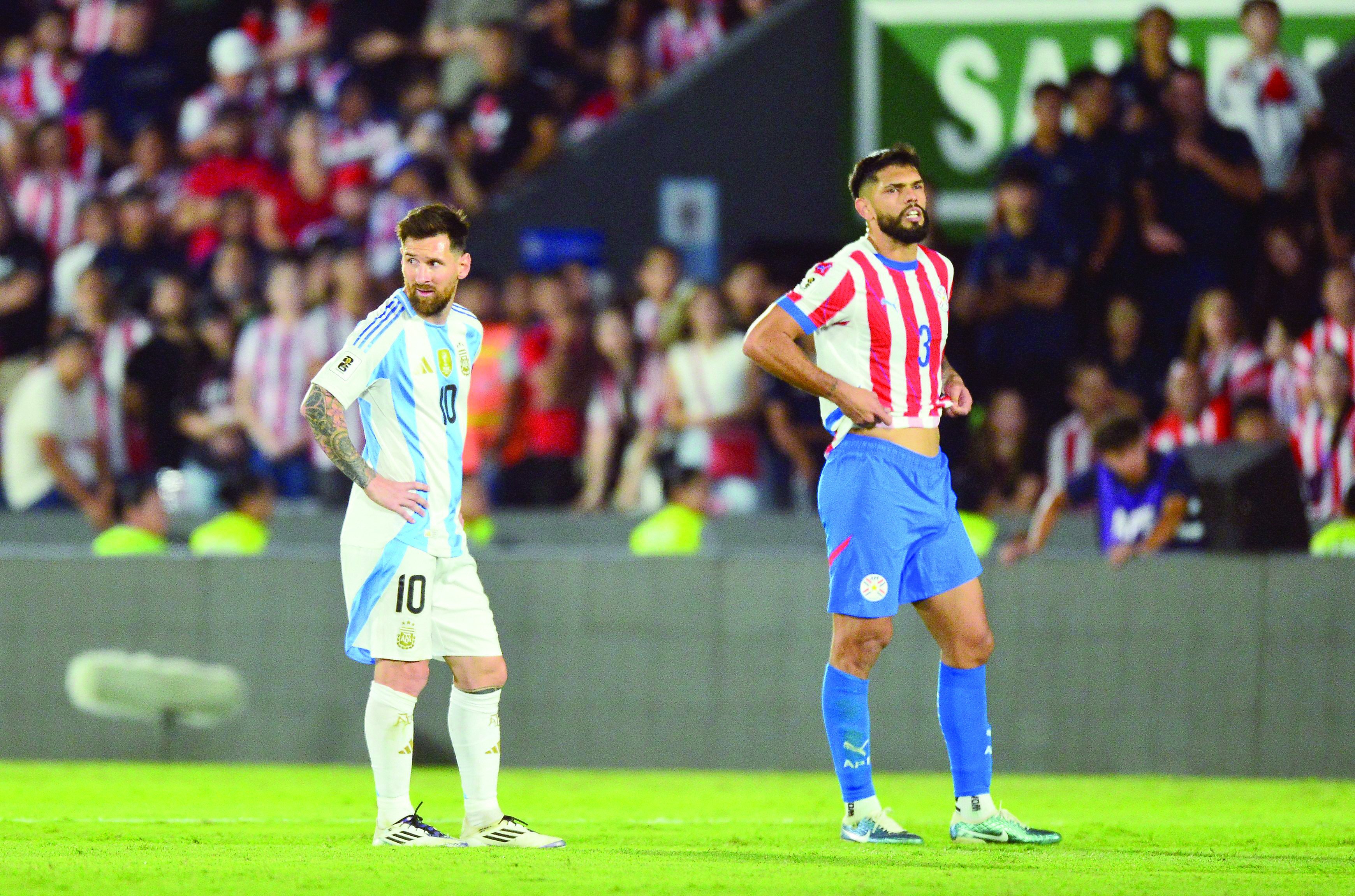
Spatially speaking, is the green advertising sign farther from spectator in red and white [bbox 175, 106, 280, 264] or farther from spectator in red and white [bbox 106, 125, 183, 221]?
spectator in red and white [bbox 106, 125, 183, 221]

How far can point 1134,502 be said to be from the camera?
9.62m

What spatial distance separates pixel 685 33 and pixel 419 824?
8.98 metres

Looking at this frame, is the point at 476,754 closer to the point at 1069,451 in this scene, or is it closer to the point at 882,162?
the point at 882,162

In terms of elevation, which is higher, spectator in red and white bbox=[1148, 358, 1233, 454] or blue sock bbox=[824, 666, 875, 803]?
spectator in red and white bbox=[1148, 358, 1233, 454]

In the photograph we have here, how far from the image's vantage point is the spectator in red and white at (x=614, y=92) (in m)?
14.0

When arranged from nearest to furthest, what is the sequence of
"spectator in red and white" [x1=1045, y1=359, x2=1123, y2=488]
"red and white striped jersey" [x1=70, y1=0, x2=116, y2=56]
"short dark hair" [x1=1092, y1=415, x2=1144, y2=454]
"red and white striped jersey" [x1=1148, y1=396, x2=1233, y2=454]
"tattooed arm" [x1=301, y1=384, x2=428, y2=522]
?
"tattooed arm" [x1=301, y1=384, x2=428, y2=522] < "short dark hair" [x1=1092, y1=415, x2=1144, y2=454] < "red and white striped jersey" [x1=1148, y1=396, x2=1233, y2=454] < "spectator in red and white" [x1=1045, y1=359, x2=1123, y2=488] < "red and white striped jersey" [x1=70, y1=0, x2=116, y2=56]

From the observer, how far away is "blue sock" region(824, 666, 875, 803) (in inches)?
244

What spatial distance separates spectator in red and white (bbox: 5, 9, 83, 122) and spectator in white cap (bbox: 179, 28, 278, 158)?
1052mm

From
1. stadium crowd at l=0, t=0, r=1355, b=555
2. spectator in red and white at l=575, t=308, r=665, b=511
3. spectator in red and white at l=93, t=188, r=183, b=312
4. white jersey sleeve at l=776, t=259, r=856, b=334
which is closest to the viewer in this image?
white jersey sleeve at l=776, t=259, r=856, b=334

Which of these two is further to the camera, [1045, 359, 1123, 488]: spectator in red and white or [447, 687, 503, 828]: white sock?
[1045, 359, 1123, 488]: spectator in red and white

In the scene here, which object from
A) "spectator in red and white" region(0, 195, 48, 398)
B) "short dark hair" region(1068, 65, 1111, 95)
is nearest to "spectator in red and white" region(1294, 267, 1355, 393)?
"short dark hair" region(1068, 65, 1111, 95)

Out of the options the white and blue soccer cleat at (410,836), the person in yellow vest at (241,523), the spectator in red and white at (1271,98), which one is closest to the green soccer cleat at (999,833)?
the white and blue soccer cleat at (410,836)

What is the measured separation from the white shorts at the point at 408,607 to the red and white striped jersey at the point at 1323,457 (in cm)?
567

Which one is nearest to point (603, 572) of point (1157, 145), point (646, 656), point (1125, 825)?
point (646, 656)
